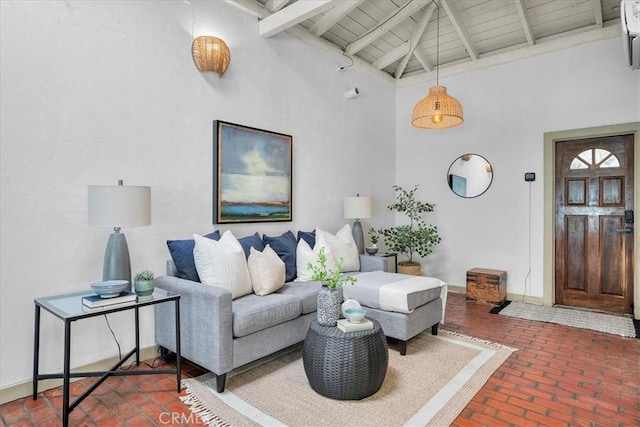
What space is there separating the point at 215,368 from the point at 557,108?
460cm

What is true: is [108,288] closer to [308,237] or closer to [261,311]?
[261,311]

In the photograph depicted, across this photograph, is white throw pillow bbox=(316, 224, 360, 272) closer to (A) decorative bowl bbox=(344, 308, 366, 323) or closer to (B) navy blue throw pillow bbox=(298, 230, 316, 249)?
(B) navy blue throw pillow bbox=(298, 230, 316, 249)

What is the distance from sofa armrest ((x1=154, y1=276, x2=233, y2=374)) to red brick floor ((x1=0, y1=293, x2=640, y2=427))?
27cm

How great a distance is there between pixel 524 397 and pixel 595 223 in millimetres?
2842

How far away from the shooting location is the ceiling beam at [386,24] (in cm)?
394

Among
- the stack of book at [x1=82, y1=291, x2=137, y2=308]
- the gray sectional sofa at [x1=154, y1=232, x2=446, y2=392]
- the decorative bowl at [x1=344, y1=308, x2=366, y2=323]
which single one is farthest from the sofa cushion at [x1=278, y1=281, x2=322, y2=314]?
the stack of book at [x1=82, y1=291, x2=137, y2=308]

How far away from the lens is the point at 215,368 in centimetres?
228

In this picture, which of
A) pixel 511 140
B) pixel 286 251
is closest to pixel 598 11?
pixel 511 140

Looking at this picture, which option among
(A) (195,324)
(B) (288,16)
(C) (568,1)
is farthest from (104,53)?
(C) (568,1)

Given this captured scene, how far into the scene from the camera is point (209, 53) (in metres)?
3.10

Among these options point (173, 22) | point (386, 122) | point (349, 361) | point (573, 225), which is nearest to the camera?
point (349, 361)

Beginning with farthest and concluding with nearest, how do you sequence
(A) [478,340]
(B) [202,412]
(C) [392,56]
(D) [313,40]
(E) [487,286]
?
(C) [392,56] < (E) [487,286] < (D) [313,40] < (A) [478,340] < (B) [202,412]

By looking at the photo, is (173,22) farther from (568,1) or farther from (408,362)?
(568,1)

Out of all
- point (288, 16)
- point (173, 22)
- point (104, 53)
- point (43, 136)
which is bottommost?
point (43, 136)
